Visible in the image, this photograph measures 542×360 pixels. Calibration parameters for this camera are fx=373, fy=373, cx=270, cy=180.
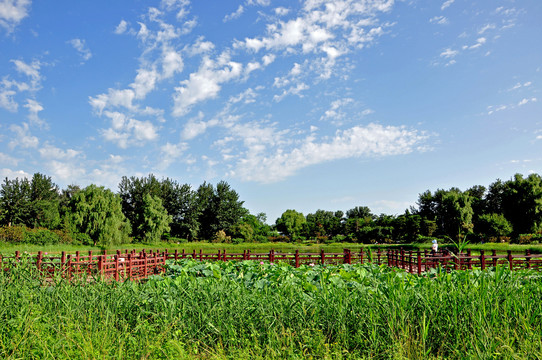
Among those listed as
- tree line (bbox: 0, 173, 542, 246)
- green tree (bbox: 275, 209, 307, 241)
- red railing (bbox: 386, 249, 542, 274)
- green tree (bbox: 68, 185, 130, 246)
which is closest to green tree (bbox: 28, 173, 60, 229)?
tree line (bbox: 0, 173, 542, 246)

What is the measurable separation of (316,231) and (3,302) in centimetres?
6831

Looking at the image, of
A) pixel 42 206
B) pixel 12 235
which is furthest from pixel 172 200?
pixel 12 235

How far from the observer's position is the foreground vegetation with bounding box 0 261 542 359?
14.2 feet

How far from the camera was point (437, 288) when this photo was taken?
5152 mm

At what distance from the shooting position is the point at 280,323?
4.72 metres

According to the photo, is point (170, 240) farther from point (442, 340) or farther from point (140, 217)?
point (442, 340)

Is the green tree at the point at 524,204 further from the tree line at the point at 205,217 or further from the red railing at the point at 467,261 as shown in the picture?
the red railing at the point at 467,261

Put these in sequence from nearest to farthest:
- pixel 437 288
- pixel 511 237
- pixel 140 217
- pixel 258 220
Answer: pixel 437 288, pixel 511 237, pixel 140 217, pixel 258 220

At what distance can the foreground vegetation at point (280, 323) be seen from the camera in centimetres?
434

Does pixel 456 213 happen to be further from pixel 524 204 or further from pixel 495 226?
pixel 524 204

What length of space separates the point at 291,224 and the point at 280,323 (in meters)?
72.1

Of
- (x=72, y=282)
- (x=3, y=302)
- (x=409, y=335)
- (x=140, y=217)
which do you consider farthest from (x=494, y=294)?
(x=140, y=217)

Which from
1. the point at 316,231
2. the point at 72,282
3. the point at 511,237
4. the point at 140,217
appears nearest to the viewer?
the point at 72,282

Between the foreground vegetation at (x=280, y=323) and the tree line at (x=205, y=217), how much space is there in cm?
3852
